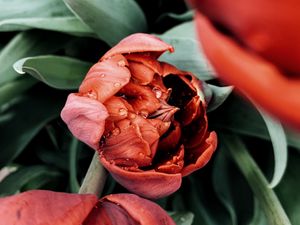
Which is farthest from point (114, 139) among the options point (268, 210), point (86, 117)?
point (268, 210)

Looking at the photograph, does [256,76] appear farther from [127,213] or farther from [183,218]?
[183,218]

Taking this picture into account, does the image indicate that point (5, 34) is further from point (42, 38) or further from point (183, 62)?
point (183, 62)

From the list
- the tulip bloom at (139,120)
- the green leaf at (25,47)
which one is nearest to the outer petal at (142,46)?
the tulip bloom at (139,120)

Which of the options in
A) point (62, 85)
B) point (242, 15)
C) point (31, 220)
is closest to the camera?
point (242, 15)

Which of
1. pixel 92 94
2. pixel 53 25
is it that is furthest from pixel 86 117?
pixel 53 25

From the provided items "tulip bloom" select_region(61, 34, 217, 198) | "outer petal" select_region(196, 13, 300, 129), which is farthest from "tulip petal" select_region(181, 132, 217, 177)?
"outer petal" select_region(196, 13, 300, 129)

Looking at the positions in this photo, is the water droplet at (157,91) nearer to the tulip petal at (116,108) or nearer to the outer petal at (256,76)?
the tulip petal at (116,108)

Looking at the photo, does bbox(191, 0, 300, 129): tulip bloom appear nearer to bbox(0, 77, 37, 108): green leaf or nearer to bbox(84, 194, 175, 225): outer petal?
bbox(84, 194, 175, 225): outer petal
